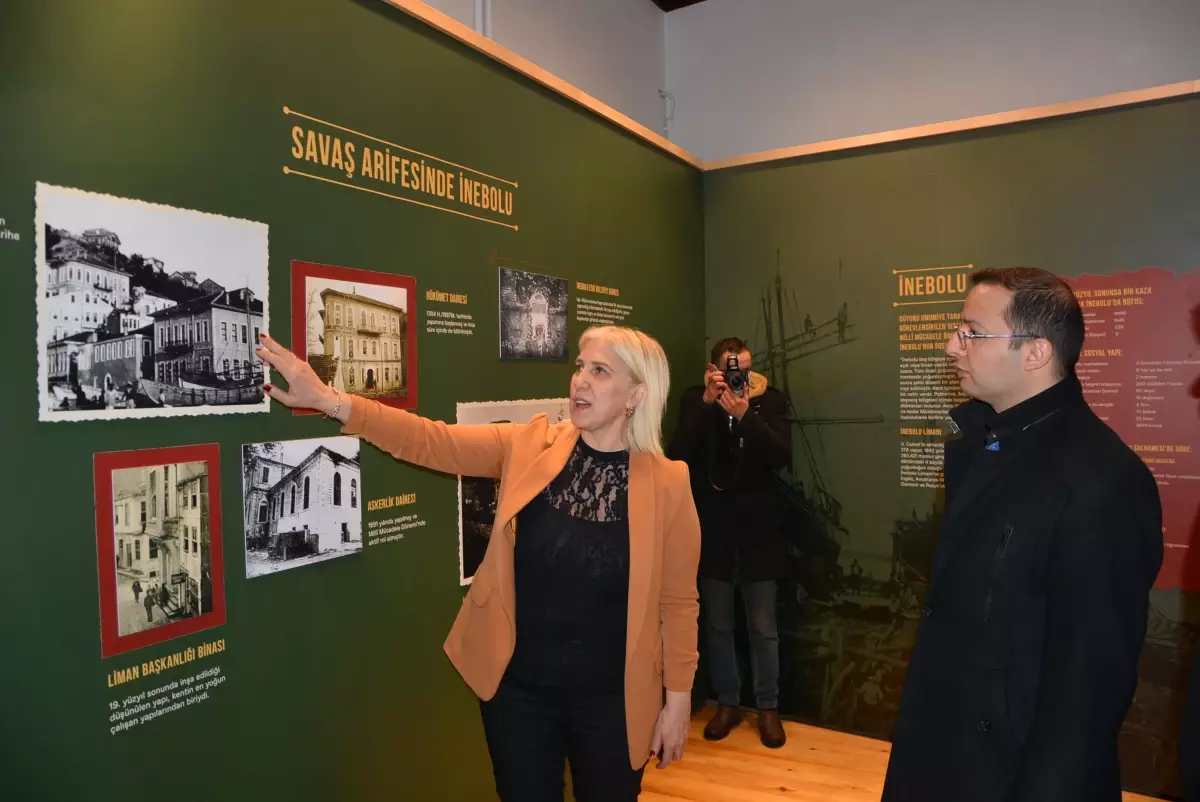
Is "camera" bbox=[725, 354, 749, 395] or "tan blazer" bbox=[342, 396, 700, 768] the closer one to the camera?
"tan blazer" bbox=[342, 396, 700, 768]

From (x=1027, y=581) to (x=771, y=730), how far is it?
2602 millimetres

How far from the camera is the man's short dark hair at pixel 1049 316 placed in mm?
1637

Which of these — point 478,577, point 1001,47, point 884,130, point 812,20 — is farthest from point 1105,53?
point 478,577

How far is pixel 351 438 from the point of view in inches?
84.7

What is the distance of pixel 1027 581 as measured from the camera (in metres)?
1.51

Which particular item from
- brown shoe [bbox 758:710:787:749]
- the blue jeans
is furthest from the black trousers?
brown shoe [bbox 758:710:787:749]

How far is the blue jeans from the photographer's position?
12.5 ft

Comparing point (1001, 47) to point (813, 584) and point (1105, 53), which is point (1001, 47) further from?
point (813, 584)

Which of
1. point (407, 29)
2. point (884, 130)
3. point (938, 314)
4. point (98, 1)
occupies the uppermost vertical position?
point (884, 130)

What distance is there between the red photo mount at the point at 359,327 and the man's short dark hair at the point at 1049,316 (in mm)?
1631

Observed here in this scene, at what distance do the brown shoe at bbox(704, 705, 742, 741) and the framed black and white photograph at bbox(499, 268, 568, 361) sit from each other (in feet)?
6.87

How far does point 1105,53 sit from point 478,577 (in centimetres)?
407

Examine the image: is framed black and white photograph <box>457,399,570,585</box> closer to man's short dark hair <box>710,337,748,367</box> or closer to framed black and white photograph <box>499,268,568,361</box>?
framed black and white photograph <box>499,268,568,361</box>

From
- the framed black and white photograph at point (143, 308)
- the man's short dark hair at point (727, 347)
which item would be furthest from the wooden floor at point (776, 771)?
the framed black and white photograph at point (143, 308)
